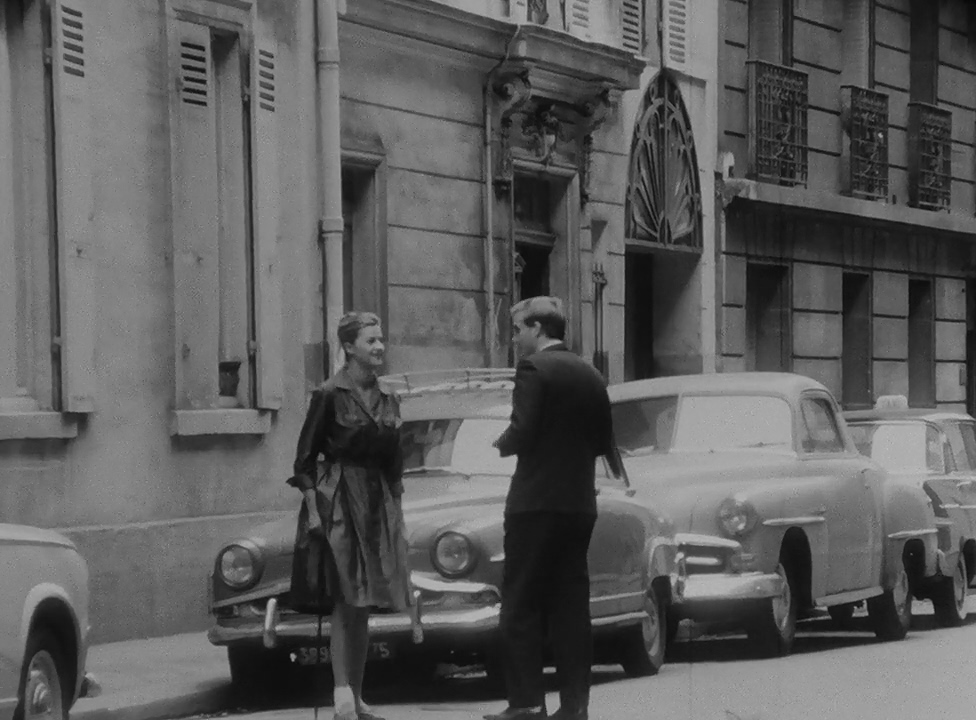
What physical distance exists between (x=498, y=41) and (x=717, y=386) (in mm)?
6309

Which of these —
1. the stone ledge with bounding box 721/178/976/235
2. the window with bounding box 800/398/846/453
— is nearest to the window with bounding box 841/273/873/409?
the stone ledge with bounding box 721/178/976/235

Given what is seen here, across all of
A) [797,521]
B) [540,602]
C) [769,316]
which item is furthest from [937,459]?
[769,316]

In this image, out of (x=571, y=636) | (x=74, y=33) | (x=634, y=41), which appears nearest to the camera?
(x=571, y=636)

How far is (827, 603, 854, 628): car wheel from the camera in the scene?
62.7 ft

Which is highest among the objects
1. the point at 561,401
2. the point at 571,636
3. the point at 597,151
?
the point at 597,151

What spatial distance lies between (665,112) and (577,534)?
1539cm

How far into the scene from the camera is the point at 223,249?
17547 mm

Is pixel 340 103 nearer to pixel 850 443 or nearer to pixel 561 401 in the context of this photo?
pixel 850 443

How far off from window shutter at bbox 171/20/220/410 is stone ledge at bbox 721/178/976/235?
10.7m

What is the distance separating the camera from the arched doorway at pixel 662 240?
1016 inches

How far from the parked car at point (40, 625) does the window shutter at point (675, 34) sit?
16590 mm

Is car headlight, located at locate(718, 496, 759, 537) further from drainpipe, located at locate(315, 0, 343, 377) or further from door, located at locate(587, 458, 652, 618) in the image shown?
drainpipe, located at locate(315, 0, 343, 377)

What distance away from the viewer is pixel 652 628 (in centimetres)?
1441

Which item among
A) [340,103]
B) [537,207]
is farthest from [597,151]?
[340,103]
